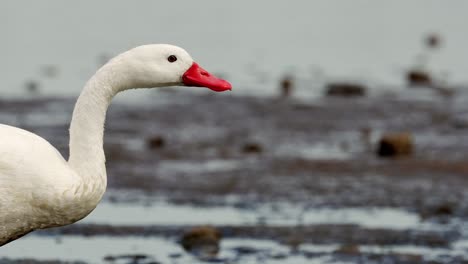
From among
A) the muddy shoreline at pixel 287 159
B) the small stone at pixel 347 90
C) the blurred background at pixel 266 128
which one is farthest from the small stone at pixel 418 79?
the small stone at pixel 347 90

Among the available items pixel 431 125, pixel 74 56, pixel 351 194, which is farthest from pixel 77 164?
pixel 74 56

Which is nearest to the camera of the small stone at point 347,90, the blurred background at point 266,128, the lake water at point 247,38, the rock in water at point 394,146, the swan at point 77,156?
the swan at point 77,156

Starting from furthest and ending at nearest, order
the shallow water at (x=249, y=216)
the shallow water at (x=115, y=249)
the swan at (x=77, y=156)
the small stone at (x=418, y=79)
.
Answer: the small stone at (x=418, y=79) → the shallow water at (x=249, y=216) → the shallow water at (x=115, y=249) → the swan at (x=77, y=156)

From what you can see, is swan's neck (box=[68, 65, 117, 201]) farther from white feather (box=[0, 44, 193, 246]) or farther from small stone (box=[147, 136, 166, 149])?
small stone (box=[147, 136, 166, 149])

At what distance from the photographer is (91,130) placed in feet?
29.8

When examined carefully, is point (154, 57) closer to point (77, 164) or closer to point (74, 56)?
point (77, 164)

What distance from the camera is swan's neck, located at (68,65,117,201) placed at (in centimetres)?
904

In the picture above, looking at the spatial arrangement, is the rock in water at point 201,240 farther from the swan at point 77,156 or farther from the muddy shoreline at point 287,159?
the swan at point 77,156

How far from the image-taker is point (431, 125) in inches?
728

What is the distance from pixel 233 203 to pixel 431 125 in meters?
4.79

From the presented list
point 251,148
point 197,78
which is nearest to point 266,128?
point 251,148

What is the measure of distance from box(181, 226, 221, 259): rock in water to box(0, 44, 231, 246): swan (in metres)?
3.66

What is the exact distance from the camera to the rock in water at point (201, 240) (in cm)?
1276

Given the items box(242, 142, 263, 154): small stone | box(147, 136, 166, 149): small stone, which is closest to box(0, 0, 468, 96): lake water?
box(147, 136, 166, 149): small stone
